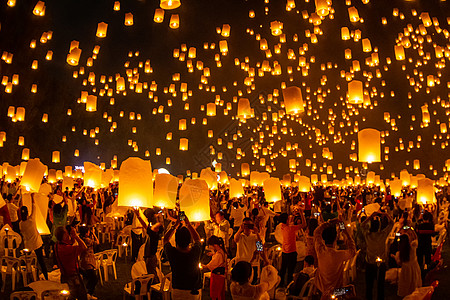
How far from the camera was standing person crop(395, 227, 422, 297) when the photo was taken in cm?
571

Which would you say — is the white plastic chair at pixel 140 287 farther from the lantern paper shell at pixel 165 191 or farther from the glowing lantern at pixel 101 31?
the glowing lantern at pixel 101 31

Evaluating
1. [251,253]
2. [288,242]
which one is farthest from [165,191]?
[288,242]

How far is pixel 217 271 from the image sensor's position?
4.96 metres

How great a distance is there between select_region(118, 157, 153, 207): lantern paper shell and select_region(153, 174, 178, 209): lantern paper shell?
1.17m

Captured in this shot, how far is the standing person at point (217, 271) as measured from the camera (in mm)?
4891

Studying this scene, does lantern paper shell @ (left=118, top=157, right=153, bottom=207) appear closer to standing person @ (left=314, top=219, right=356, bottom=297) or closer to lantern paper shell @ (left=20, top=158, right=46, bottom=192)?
standing person @ (left=314, top=219, right=356, bottom=297)

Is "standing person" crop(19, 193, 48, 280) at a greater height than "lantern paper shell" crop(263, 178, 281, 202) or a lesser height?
lesser

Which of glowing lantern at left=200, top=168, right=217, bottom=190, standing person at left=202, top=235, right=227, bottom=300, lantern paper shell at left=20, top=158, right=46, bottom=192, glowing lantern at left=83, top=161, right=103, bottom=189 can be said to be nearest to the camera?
standing person at left=202, top=235, right=227, bottom=300

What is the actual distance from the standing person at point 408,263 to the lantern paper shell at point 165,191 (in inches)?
120

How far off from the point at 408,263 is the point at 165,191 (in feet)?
11.3

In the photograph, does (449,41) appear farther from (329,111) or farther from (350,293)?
(350,293)

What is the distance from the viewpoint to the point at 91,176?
25.7 ft

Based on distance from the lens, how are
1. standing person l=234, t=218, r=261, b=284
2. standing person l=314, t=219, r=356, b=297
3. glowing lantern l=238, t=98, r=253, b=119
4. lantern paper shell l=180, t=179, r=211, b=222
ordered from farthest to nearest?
glowing lantern l=238, t=98, r=253, b=119 < standing person l=234, t=218, r=261, b=284 < lantern paper shell l=180, t=179, r=211, b=222 < standing person l=314, t=219, r=356, b=297

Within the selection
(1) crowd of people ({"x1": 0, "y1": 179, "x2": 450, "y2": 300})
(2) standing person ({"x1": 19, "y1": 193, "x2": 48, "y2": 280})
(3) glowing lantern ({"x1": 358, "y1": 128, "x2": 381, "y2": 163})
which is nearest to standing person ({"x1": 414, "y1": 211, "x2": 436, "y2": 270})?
(1) crowd of people ({"x1": 0, "y1": 179, "x2": 450, "y2": 300})
